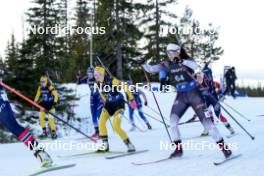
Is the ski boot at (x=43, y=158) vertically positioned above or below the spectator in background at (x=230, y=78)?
below

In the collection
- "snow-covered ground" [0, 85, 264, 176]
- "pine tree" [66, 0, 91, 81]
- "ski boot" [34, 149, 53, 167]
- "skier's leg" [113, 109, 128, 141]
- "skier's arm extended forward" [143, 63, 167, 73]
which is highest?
"pine tree" [66, 0, 91, 81]

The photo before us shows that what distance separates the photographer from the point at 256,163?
736 cm

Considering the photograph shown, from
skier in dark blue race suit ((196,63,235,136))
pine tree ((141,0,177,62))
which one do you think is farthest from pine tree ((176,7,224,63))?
skier in dark blue race suit ((196,63,235,136))

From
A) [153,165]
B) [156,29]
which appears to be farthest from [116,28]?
[153,165]

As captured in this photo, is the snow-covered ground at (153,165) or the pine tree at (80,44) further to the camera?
the pine tree at (80,44)

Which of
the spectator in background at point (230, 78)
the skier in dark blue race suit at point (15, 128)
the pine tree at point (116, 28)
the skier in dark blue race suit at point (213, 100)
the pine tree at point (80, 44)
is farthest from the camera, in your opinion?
the pine tree at point (80, 44)

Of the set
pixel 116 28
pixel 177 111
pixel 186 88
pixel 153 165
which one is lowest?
pixel 153 165

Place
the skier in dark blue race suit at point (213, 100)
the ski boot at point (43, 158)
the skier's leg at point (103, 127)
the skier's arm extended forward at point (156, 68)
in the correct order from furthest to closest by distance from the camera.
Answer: the skier in dark blue race suit at point (213, 100), the skier's leg at point (103, 127), the skier's arm extended forward at point (156, 68), the ski boot at point (43, 158)

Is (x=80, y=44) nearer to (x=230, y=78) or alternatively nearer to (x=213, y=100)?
(x=230, y=78)

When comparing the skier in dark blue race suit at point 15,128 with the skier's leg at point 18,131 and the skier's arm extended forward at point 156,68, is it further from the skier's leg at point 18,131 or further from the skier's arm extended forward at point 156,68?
the skier's arm extended forward at point 156,68

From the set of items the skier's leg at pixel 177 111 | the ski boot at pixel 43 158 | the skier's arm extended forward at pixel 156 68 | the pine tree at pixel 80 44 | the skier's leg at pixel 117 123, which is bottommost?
the ski boot at pixel 43 158

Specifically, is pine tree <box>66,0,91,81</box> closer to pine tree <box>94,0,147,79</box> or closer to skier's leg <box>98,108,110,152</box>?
pine tree <box>94,0,147,79</box>

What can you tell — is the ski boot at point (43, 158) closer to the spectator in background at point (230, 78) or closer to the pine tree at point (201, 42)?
the spectator in background at point (230, 78)

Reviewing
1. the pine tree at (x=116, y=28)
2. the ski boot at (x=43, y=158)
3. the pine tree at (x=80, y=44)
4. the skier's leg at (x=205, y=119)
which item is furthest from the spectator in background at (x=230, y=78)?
the ski boot at (x=43, y=158)
